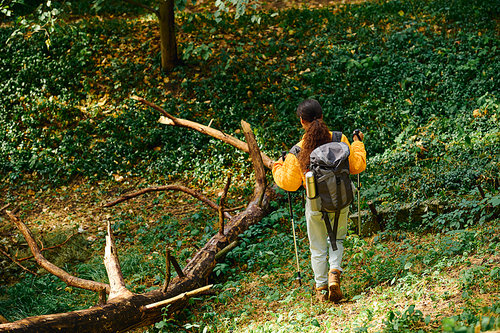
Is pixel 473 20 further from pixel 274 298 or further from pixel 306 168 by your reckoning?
Answer: pixel 274 298

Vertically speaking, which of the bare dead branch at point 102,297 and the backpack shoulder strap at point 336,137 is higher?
the backpack shoulder strap at point 336,137

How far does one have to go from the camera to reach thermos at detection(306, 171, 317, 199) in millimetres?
3791

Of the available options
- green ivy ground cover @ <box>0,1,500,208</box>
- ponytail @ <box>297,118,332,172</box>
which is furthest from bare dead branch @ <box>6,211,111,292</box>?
green ivy ground cover @ <box>0,1,500,208</box>

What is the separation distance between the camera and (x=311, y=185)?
3.81 m

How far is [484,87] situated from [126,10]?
11.9 m

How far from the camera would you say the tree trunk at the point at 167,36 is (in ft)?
33.2

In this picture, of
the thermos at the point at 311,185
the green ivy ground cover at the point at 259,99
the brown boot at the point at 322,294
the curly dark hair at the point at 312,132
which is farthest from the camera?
the green ivy ground cover at the point at 259,99

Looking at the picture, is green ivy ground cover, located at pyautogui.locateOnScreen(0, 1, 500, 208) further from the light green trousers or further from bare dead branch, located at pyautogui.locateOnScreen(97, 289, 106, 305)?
bare dead branch, located at pyautogui.locateOnScreen(97, 289, 106, 305)

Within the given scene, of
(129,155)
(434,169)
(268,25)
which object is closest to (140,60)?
(129,155)

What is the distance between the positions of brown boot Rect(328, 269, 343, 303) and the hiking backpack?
0.69m

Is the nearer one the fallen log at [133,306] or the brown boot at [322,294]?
the fallen log at [133,306]

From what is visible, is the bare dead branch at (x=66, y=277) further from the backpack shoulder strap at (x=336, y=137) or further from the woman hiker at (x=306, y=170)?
the backpack shoulder strap at (x=336, y=137)

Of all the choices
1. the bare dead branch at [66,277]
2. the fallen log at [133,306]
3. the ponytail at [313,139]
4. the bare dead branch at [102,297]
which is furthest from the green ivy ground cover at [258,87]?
the bare dead branch at [102,297]

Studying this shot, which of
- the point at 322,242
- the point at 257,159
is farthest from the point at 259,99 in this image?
the point at 322,242
